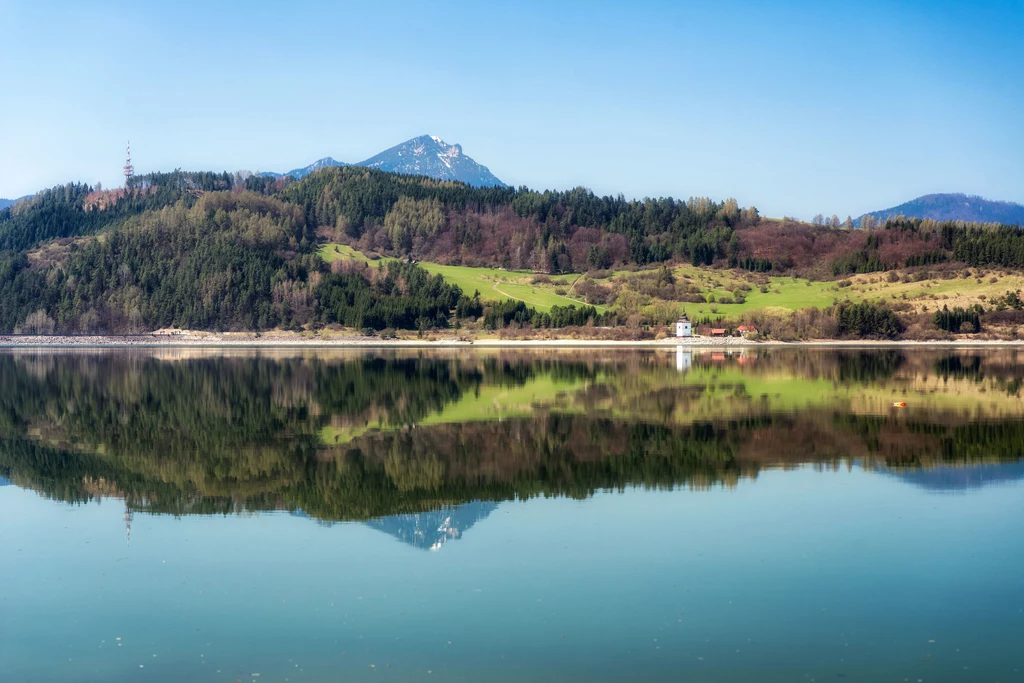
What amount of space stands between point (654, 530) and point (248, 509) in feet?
26.4

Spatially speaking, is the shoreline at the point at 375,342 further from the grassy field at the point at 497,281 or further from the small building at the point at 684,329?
the grassy field at the point at 497,281

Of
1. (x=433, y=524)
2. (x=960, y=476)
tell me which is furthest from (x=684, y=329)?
(x=433, y=524)

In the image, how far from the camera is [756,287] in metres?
143

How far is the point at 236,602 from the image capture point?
44.0ft

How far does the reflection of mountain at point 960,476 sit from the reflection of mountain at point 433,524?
33.5ft

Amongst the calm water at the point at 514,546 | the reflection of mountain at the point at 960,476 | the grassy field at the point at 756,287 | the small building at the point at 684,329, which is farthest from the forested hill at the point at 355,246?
the reflection of mountain at the point at 960,476

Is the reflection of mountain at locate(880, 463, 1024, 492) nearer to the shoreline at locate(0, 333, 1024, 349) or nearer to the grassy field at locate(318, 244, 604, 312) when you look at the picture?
the shoreline at locate(0, 333, 1024, 349)

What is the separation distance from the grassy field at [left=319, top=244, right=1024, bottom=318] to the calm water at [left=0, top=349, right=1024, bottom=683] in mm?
93885

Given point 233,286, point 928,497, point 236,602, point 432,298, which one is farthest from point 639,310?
point 236,602

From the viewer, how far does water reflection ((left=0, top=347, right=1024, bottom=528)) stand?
2095 cm

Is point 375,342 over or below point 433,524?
below

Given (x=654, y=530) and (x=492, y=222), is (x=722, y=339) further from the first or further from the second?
(x=654, y=530)

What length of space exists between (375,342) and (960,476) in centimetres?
10427

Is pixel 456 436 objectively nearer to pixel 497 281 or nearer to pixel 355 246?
pixel 497 281
